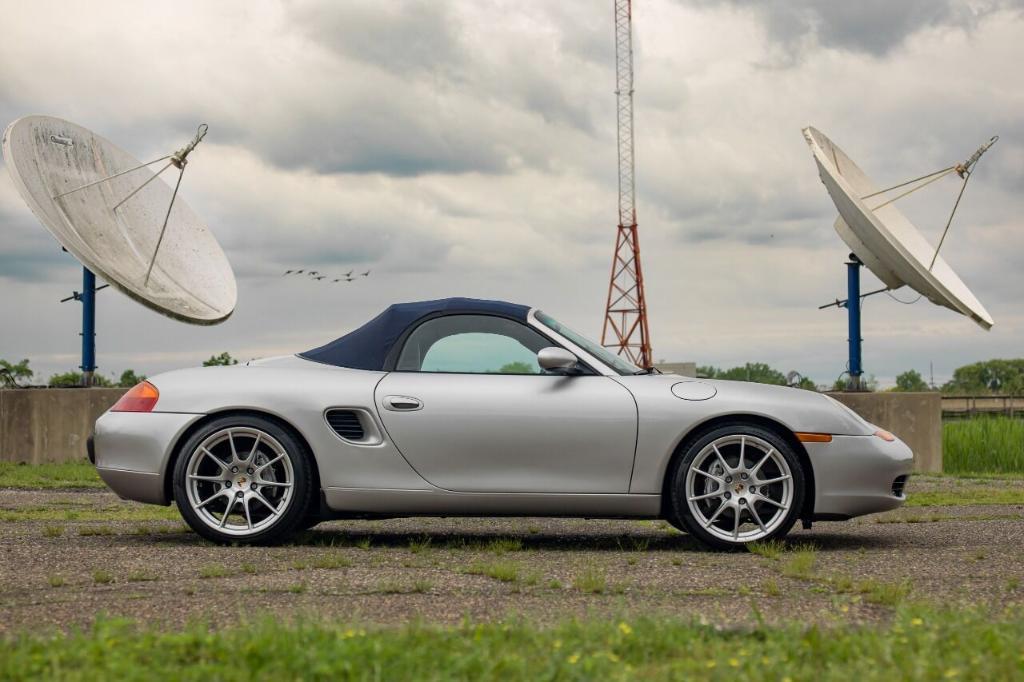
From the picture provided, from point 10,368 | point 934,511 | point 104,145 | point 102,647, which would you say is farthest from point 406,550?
point 10,368

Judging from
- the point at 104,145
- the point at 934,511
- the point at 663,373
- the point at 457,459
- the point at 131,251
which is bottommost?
the point at 934,511

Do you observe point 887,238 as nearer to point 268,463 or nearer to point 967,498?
A: point 967,498

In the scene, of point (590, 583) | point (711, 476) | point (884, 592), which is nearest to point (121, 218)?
point (711, 476)

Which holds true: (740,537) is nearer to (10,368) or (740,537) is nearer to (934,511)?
(934,511)

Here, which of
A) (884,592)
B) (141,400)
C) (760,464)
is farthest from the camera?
(141,400)

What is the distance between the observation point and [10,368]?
64.6ft

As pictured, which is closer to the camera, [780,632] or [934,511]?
[780,632]

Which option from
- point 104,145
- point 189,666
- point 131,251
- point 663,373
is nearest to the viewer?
point 189,666

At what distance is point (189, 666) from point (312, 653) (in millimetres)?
380

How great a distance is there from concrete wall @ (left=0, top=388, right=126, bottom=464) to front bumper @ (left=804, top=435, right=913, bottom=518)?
44.5ft

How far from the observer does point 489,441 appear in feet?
21.9

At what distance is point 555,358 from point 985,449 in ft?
50.0

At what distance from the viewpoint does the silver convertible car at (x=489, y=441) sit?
21.8 feet

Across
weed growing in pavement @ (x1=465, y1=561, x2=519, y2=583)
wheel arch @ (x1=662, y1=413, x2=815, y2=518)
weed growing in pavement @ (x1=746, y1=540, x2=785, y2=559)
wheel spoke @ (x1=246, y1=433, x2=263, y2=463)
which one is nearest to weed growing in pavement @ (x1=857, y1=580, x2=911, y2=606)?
weed growing in pavement @ (x1=746, y1=540, x2=785, y2=559)
